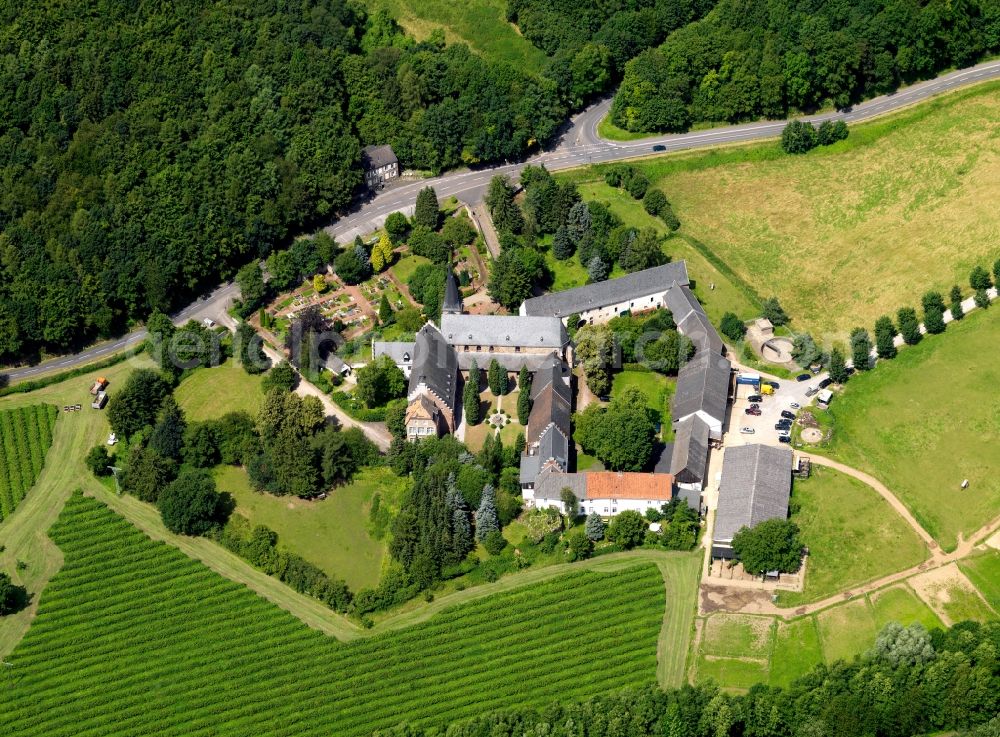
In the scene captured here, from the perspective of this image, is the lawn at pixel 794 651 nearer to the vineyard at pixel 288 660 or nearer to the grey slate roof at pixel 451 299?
the vineyard at pixel 288 660

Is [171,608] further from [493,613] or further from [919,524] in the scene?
[919,524]

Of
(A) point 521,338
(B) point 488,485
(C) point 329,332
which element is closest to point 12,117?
(C) point 329,332

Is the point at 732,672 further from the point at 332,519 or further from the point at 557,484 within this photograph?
the point at 332,519

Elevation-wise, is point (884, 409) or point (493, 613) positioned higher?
point (884, 409)

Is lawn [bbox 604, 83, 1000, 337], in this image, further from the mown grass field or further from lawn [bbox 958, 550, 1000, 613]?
the mown grass field

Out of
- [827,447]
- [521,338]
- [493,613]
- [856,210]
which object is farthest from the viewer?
[856,210]
